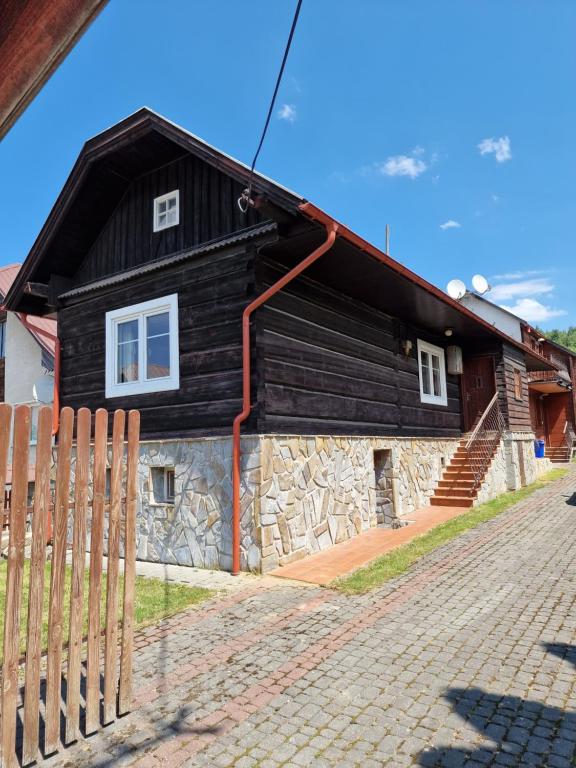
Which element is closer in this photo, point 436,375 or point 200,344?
point 200,344

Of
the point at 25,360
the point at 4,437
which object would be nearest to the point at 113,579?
the point at 4,437

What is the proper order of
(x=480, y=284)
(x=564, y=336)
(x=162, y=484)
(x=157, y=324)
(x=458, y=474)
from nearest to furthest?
(x=162, y=484) < (x=157, y=324) < (x=458, y=474) < (x=480, y=284) < (x=564, y=336)

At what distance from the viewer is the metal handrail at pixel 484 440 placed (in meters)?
12.8

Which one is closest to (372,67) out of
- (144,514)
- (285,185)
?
(285,185)

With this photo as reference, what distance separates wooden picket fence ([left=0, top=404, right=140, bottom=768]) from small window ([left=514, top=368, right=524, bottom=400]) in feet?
49.5

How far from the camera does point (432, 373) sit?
13.3 meters

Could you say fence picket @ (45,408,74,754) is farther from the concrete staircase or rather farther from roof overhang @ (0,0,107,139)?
the concrete staircase

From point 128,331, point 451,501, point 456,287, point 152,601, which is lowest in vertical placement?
point 152,601

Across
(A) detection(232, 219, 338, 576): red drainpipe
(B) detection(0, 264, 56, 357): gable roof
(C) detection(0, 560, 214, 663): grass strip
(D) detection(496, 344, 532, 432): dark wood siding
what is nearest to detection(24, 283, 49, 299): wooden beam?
(B) detection(0, 264, 56, 357): gable roof

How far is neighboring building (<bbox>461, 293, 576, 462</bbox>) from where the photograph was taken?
81.7ft

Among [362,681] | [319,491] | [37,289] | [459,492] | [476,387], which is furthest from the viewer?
[476,387]

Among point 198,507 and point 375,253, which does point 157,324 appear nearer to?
point 198,507

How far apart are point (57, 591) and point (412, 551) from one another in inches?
228

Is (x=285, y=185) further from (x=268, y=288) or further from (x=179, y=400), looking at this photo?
(x=179, y=400)
